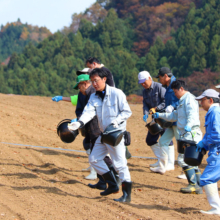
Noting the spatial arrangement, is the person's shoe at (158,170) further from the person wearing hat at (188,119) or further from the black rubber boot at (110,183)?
the black rubber boot at (110,183)

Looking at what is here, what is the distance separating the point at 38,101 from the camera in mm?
17438

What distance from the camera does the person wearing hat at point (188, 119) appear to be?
574 centimetres

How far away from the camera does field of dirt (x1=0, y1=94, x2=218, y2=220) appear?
15.6 feet

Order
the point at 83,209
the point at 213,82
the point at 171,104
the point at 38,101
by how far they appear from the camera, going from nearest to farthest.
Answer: the point at 83,209, the point at 171,104, the point at 38,101, the point at 213,82

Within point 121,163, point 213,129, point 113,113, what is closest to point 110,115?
point 113,113

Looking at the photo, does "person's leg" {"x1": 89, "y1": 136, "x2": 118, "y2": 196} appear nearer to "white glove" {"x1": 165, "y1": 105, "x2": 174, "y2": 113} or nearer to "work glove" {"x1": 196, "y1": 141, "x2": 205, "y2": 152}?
"work glove" {"x1": 196, "y1": 141, "x2": 205, "y2": 152}

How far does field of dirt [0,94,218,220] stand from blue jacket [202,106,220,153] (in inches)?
36.2

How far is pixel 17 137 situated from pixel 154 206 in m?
5.88

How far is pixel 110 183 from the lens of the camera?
5391 mm

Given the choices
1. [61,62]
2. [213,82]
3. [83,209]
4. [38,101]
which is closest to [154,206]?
[83,209]

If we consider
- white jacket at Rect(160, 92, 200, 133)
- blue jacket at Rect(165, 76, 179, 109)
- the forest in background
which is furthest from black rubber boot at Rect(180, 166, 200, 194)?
the forest in background

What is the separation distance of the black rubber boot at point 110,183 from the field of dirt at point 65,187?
0.29ft

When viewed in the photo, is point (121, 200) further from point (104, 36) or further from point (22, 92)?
point (104, 36)

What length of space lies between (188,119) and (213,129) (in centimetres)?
110
